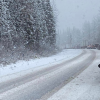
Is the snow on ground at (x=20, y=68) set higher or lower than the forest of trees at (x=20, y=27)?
lower

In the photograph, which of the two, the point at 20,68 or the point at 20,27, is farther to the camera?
the point at 20,27

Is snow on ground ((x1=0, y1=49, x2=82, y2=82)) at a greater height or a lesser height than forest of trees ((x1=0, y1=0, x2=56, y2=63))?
lesser

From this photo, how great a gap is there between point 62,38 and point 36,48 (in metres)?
144

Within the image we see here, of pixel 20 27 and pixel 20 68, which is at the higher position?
pixel 20 27

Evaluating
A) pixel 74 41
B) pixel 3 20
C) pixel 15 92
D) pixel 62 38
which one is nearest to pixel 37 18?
pixel 3 20

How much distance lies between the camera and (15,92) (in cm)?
538

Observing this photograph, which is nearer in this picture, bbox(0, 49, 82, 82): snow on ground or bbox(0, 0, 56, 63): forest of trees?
bbox(0, 49, 82, 82): snow on ground

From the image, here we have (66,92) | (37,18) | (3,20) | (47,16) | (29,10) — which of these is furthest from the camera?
(47,16)

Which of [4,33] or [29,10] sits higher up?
[29,10]

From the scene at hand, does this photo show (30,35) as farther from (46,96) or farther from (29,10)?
(46,96)

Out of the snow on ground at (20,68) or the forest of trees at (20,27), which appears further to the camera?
the forest of trees at (20,27)

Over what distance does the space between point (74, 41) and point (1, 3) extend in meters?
121

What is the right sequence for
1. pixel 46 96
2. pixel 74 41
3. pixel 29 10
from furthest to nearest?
pixel 74 41, pixel 29 10, pixel 46 96

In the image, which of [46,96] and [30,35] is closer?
[46,96]
